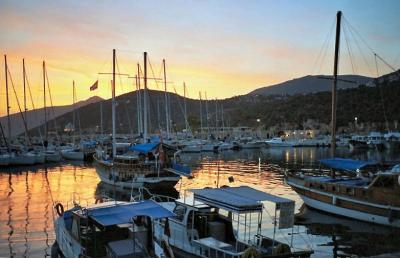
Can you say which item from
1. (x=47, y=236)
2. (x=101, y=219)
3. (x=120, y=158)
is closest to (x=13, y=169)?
(x=120, y=158)

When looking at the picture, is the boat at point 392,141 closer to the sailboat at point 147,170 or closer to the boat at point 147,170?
the sailboat at point 147,170

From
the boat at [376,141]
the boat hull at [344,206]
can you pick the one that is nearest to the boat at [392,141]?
the boat at [376,141]

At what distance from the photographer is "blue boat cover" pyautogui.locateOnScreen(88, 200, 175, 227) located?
1508 cm

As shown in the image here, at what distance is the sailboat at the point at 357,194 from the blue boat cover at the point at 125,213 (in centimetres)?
1520

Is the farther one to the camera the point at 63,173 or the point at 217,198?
the point at 63,173

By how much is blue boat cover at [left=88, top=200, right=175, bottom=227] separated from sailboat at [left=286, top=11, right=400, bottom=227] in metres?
15.2

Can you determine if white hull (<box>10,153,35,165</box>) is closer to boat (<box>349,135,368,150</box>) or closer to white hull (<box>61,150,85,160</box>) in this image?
white hull (<box>61,150,85,160</box>)

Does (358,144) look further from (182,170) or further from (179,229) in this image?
(179,229)

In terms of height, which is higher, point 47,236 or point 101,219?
point 101,219

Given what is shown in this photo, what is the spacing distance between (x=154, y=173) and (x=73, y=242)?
20.7 metres

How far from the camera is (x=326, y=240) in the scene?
22953 millimetres


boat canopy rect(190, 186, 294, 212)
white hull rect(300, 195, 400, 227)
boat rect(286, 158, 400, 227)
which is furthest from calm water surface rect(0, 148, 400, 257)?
boat canopy rect(190, 186, 294, 212)

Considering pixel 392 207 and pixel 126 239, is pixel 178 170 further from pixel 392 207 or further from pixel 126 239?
pixel 126 239

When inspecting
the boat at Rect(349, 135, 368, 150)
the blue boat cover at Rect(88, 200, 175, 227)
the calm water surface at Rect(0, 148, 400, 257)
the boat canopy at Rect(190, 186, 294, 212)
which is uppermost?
the boat canopy at Rect(190, 186, 294, 212)
